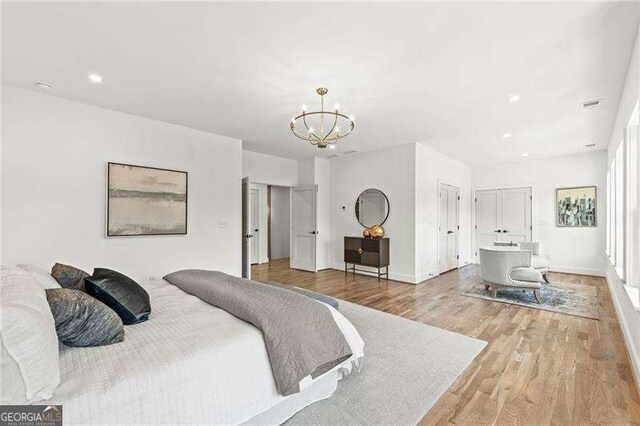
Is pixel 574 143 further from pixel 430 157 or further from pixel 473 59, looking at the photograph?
pixel 473 59

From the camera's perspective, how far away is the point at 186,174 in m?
4.41

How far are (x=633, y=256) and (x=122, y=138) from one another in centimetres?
599

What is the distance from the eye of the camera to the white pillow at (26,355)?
106cm

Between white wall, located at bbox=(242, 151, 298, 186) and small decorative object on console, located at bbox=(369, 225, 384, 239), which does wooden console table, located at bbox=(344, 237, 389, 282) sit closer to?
small decorative object on console, located at bbox=(369, 225, 384, 239)

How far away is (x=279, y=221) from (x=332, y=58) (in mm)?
6547

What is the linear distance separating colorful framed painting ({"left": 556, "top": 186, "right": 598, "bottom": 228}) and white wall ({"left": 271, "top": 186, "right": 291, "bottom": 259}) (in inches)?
264

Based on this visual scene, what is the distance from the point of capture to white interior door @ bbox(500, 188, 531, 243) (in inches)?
272

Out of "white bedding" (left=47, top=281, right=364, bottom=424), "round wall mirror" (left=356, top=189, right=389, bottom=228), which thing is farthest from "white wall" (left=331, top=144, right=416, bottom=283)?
"white bedding" (left=47, top=281, right=364, bottom=424)

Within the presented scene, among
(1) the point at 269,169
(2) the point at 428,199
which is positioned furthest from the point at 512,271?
(1) the point at 269,169

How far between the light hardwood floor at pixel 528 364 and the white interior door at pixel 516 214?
2533 millimetres

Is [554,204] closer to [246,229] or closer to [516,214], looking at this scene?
[516,214]

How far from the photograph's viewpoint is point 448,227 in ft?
21.6

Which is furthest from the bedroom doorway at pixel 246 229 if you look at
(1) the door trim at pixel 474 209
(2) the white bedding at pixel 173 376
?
(1) the door trim at pixel 474 209

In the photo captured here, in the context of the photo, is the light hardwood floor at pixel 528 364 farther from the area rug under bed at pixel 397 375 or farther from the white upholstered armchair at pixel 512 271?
the white upholstered armchair at pixel 512 271
